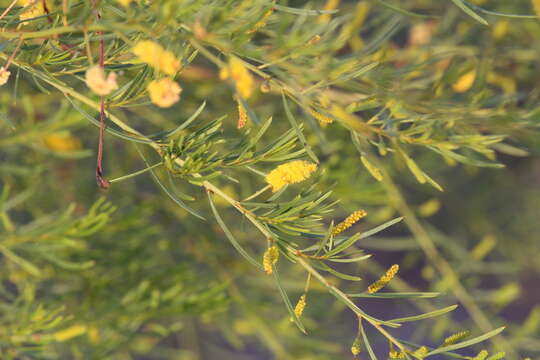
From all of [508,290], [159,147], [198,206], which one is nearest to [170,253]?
[198,206]

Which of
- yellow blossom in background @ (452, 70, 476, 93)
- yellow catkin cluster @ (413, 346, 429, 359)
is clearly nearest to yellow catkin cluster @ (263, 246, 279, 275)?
yellow catkin cluster @ (413, 346, 429, 359)

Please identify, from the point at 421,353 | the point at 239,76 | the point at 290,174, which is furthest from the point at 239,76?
the point at 421,353

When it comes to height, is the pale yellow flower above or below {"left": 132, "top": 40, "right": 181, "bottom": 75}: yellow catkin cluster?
below

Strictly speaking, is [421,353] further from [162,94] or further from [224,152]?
[224,152]

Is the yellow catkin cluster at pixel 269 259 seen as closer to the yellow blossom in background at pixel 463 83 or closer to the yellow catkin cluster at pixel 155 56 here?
Answer: the yellow catkin cluster at pixel 155 56

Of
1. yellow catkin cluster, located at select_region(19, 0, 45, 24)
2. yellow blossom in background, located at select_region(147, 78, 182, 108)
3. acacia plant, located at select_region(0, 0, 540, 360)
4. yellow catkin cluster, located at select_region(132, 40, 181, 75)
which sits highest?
yellow catkin cluster, located at select_region(132, 40, 181, 75)

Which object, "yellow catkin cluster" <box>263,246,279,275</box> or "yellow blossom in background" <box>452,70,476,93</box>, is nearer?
"yellow catkin cluster" <box>263,246,279,275</box>

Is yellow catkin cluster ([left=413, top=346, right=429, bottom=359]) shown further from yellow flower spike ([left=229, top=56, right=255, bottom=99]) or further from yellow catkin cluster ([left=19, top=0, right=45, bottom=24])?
yellow catkin cluster ([left=19, top=0, right=45, bottom=24])
